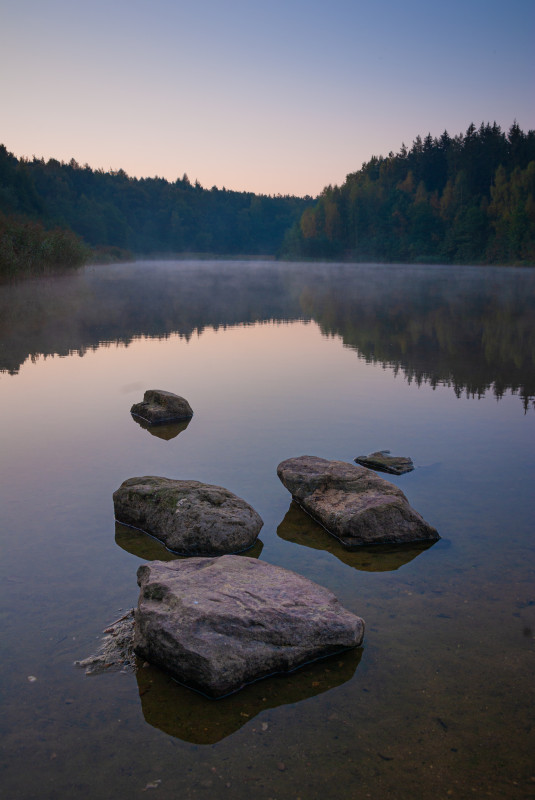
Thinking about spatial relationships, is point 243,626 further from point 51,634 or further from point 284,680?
point 51,634

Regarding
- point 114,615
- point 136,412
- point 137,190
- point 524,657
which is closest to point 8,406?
point 136,412

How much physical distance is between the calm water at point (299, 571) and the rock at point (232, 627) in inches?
4.9

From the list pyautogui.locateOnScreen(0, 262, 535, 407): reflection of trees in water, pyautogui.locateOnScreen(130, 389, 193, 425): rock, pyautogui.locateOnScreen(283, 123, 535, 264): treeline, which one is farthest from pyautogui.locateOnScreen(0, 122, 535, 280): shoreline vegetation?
pyautogui.locateOnScreen(130, 389, 193, 425): rock

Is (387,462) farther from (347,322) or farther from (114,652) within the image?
(347,322)

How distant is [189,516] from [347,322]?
19205 mm

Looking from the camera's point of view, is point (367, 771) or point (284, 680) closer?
point (367, 771)

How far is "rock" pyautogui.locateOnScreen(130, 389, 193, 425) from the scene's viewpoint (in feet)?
32.3

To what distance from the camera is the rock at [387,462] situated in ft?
24.6

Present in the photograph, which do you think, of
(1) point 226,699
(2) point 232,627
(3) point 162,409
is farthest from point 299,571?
(3) point 162,409

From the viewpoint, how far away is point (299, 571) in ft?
17.3

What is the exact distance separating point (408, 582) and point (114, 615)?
2.27 metres

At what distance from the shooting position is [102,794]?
3.07 metres

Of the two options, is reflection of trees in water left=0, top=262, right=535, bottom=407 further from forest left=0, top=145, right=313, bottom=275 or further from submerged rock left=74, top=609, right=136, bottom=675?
submerged rock left=74, top=609, right=136, bottom=675

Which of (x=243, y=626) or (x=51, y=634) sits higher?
(x=243, y=626)
